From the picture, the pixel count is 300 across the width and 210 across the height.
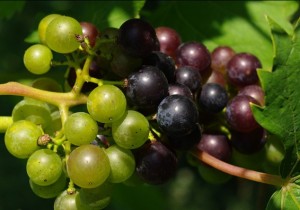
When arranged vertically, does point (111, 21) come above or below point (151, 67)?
below

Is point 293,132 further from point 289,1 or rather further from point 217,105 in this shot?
point 289,1

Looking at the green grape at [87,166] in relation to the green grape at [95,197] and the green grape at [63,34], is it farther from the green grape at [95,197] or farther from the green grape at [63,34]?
the green grape at [63,34]

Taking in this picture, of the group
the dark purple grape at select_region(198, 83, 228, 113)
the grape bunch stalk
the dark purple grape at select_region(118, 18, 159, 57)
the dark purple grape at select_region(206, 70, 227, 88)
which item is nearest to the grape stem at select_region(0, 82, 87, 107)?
the grape bunch stalk

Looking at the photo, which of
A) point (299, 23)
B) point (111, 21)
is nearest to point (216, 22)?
point (111, 21)

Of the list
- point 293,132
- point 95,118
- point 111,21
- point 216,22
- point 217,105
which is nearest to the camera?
point 95,118

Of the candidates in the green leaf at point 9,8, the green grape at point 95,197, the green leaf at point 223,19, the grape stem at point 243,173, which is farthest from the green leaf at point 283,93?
the green leaf at point 9,8

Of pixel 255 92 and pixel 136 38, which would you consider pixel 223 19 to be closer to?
pixel 255 92

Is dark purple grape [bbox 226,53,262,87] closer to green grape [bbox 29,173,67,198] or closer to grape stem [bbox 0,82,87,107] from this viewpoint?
grape stem [bbox 0,82,87,107]
